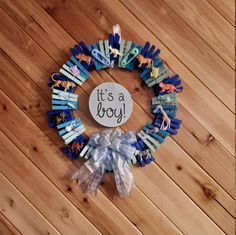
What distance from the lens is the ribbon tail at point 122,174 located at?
3.47 feet

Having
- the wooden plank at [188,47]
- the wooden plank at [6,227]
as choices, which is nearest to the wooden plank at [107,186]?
the wooden plank at [6,227]

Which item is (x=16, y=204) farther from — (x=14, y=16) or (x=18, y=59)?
(x=14, y=16)

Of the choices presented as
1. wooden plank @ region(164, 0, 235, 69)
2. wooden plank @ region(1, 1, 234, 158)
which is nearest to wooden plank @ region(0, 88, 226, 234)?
wooden plank @ region(1, 1, 234, 158)

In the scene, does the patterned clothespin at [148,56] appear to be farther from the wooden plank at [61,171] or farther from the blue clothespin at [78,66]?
the wooden plank at [61,171]

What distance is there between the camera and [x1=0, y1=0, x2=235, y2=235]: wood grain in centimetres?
109

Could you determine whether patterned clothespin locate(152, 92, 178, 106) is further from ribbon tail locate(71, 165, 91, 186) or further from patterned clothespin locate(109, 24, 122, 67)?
ribbon tail locate(71, 165, 91, 186)

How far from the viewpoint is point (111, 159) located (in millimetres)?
→ 1076

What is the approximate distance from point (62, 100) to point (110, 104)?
0.48 feet

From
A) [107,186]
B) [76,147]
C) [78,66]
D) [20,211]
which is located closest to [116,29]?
[78,66]

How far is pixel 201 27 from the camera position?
113 centimetres

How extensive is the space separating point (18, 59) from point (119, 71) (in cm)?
32

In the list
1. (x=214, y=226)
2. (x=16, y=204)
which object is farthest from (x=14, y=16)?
(x=214, y=226)

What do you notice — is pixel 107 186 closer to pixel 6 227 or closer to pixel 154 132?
pixel 154 132

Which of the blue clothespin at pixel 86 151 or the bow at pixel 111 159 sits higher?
the blue clothespin at pixel 86 151
